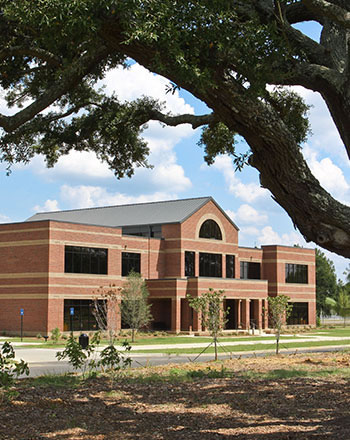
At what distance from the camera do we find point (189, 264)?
171ft

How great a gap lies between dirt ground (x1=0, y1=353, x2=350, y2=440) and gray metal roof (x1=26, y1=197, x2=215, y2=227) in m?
39.6

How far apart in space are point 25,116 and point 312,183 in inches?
217

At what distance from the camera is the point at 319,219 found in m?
7.60

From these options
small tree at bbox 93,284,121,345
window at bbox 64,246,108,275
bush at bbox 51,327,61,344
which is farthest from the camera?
window at bbox 64,246,108,275

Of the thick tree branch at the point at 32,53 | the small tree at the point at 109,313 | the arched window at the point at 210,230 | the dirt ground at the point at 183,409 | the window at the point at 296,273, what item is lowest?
the dirt ground at the point at 183,409

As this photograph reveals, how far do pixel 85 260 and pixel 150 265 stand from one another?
7630 mm

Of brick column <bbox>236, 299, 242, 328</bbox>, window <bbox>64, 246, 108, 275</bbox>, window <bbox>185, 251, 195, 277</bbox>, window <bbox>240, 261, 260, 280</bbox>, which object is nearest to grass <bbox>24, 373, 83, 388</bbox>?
window <bbox>64, 246, 108, 275</bbox>

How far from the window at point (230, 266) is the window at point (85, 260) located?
1326 centimetres

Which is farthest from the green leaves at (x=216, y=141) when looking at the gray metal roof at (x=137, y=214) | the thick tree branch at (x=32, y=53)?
the gray metal roof at (x=137, y=214)

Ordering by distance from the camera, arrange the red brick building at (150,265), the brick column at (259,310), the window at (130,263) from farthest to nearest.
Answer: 1. the brick column at (259,310)
2. the window at (130,263)
3. the red brick building at (150,265)

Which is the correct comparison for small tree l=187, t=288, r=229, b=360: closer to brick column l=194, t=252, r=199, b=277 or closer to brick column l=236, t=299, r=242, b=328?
brick column l=194, t=252, r=199, b=277

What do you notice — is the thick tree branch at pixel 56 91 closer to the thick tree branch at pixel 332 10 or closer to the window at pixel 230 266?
the thick tree branch at pixel 332 10

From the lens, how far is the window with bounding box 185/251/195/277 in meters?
52.0

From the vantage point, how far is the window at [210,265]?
175 ft
